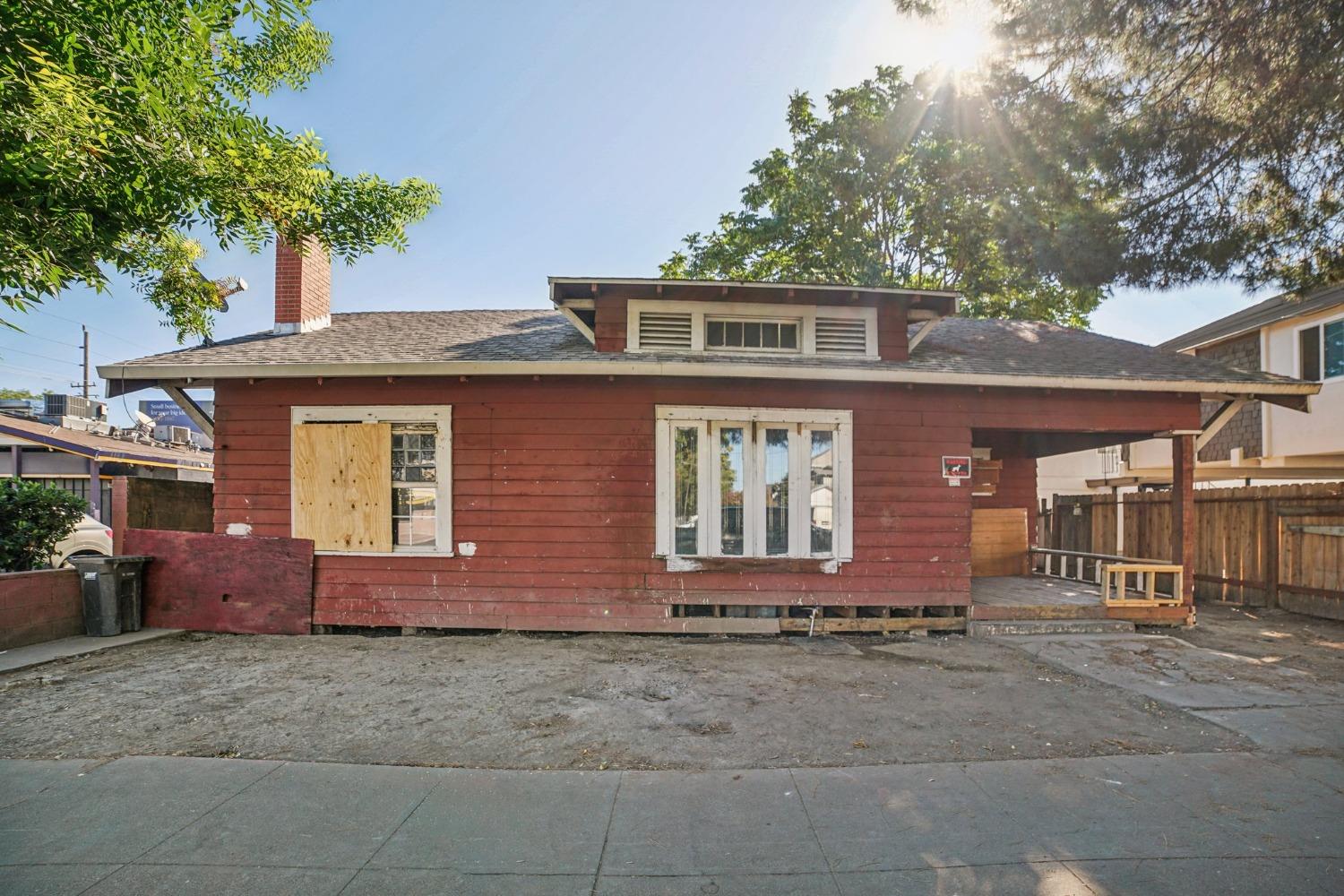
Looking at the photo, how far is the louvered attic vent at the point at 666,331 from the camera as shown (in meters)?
8.07

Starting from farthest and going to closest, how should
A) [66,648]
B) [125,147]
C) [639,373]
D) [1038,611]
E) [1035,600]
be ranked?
1. [1035,600]
2. [1038,611]
3. [639,373]
4. [66,648]
5. [125,147]

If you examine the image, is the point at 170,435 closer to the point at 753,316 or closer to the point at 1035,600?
the point at 753,316

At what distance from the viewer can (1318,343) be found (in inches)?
511

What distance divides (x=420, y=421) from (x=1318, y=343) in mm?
16343

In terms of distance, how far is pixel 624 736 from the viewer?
445 cm

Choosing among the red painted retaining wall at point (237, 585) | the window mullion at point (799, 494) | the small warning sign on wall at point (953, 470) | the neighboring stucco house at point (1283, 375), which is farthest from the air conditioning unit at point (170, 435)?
the neighboring stucco house at point (1283, 375)

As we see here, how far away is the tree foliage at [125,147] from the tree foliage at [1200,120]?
826 cm

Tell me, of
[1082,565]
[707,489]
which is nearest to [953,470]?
[707,489]

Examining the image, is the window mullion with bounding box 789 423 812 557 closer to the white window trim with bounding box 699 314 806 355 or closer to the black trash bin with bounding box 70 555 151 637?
the white window trim with bounding box 699 314 806 355

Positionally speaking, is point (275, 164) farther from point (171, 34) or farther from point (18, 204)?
point (18, 204)

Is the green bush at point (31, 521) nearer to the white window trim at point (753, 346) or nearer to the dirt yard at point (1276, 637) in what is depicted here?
the white window trim at point (753, 346)

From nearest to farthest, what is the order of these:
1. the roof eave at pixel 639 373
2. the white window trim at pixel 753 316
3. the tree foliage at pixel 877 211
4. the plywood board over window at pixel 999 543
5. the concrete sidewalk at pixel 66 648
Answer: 1. the concrete sidewalk at pixel 66 648
2. the roof eave at pixel 639 373
3. the white window trim at pixel 753 316
4. the plywood board over window at pixel 999 543
5. the tree foliage at pixel 877 211

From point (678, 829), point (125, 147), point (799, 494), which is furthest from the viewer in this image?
point (799, 494)

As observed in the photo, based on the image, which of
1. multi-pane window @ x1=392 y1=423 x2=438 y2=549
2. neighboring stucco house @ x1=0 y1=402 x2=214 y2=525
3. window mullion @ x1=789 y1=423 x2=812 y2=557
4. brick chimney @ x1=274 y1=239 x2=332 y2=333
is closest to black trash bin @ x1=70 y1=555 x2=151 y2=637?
multi-pane window @ x1=392 y1=423 x2=438 y2=549
